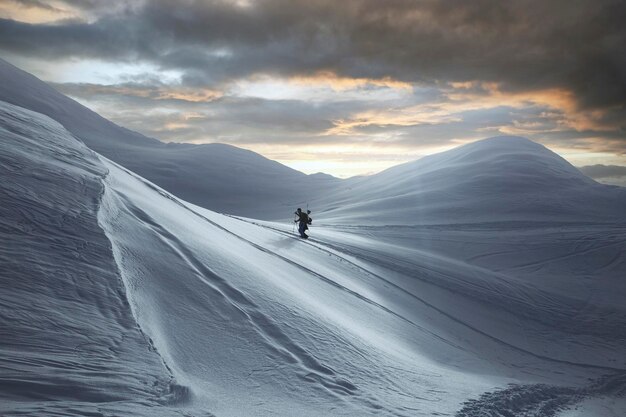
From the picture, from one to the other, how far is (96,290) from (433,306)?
43.2 ft

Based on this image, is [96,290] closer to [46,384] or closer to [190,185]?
[46,384]

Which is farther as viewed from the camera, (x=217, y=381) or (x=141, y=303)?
(x=141, y=303)

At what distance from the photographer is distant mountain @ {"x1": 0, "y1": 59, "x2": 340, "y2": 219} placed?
260ft

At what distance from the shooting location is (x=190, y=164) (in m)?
94.9

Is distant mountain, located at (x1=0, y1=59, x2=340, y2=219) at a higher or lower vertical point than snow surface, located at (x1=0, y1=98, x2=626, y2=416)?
higher

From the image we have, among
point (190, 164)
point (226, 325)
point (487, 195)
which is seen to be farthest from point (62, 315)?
point (190, 164)

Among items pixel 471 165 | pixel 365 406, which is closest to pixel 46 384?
pixel 365 406

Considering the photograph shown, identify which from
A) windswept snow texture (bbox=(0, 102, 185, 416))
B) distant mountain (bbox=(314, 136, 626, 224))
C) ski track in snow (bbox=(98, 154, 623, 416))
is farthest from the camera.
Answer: distant mountain (bbox=(314, 136, 626, 224))

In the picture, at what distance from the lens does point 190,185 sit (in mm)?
84000

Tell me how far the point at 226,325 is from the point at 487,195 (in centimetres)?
4437

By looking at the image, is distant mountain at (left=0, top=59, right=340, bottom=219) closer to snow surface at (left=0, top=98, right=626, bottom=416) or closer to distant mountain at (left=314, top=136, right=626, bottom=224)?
distant mountain at (left=314, top=136, right=626, bottom=224)

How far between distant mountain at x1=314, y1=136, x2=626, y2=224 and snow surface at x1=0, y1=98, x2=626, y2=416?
21.9 meters

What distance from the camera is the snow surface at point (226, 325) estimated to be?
5.83 metres

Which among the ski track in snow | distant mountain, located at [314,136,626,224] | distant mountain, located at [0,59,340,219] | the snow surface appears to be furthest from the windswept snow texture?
distant mountain, located at [0,59,340,219]
